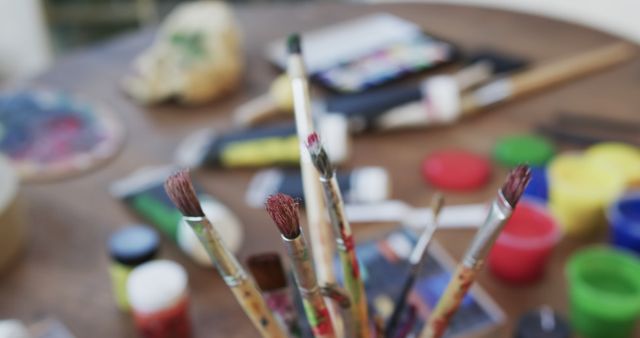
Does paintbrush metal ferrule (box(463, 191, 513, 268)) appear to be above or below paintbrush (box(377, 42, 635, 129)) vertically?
above

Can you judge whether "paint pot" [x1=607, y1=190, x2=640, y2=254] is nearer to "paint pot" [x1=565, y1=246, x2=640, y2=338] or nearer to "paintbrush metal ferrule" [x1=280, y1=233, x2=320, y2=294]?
"paint pot" [x1=565, y1=246, x2=640, y2=338]

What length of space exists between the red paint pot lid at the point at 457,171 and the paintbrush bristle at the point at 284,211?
1.60ft

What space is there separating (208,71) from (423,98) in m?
0.30

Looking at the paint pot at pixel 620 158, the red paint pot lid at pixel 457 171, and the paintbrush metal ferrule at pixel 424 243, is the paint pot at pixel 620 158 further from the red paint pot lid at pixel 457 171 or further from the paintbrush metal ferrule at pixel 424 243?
the paintbrush metal ferrule at pixel 424 243

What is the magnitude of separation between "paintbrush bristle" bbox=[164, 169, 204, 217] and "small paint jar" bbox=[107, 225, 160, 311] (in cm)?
29

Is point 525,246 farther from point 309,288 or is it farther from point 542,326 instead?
point 309,288

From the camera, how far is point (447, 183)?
0.82 m

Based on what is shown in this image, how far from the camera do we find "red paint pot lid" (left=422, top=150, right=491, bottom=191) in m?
0.81

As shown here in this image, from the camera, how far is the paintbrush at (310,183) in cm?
45

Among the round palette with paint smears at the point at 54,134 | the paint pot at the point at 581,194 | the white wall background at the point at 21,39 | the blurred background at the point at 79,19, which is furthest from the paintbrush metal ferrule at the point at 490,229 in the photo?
the white wall background at the point at 21,39

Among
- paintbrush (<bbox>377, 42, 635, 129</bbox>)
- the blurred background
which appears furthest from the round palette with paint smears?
the blurred background

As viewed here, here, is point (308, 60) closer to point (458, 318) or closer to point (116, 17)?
point (458, 318)

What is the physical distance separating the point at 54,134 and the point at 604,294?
0.67m

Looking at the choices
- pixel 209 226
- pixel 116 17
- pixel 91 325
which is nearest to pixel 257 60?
pixel 91 325
